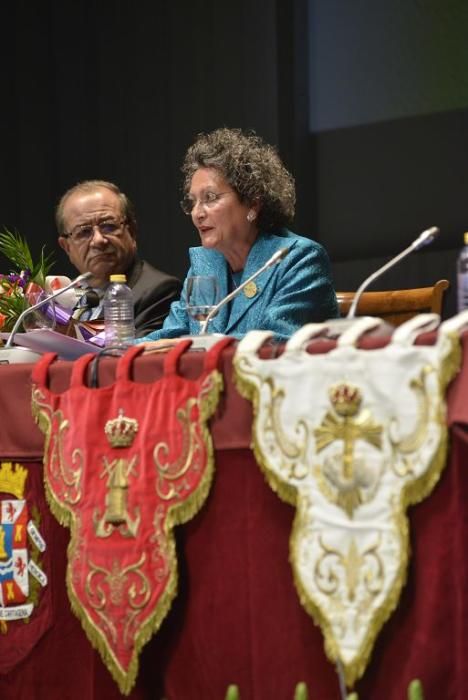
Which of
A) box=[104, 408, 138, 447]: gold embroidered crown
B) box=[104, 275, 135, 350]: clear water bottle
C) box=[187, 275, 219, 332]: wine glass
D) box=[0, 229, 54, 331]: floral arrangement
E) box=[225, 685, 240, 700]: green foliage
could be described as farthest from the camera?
box=[0, 229, 54, 331]: floral arrangement

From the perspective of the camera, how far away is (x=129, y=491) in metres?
1.90

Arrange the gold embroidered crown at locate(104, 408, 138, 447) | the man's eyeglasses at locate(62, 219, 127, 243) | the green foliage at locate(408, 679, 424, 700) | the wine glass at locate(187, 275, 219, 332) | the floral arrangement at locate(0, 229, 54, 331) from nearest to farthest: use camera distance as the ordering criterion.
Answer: the green foliage at locate(408, 679, 424, 700) → the gold embroidered crown at locate(104, 408, 138, 447) → the wine glass at locate(187, 275, 219, 332) → the floral arrangement at locate(0, 229, 54, 331) → the man's eyeglasses at locate(62, 219, 127, 243)

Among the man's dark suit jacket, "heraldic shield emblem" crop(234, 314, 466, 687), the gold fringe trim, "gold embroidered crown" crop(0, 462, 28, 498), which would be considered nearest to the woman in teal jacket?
the man's dark suit jacket

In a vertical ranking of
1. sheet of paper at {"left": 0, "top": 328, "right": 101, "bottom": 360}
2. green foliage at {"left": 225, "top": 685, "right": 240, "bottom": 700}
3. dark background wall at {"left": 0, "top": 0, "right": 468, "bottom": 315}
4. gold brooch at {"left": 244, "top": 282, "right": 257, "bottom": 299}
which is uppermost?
dark background wall at {"left": 0, "top": 0, "right": 468, "bottom": 315}

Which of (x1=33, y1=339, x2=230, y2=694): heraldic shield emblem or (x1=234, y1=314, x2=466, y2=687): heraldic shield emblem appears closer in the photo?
(x1=234, y1=314, x2=466, y2=687): heraldic shield emblem

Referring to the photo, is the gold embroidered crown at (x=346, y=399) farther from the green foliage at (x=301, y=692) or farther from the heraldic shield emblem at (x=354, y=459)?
the green foliage at (x=301, y=692)

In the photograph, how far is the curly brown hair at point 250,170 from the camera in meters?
2.95

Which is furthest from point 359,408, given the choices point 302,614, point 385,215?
point 385,215

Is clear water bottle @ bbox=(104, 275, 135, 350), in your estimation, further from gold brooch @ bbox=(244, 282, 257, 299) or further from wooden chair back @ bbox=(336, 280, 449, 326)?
wooden chair back @ bbox=(336, 280, 449, 326)

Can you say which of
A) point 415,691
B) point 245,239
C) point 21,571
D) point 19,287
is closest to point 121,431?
point 21,571

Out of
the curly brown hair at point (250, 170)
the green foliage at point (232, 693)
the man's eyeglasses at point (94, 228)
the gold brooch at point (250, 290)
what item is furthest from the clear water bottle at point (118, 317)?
the green foliage at point (232, 693)

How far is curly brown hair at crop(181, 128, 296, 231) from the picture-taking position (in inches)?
116

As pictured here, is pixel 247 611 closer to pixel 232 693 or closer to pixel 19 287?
pixel 232 693

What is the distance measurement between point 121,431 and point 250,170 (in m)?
1.24
